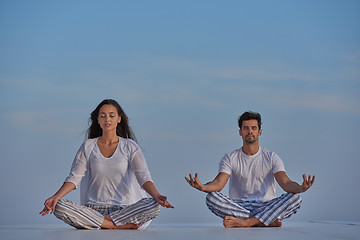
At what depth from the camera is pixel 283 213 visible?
5.17 meters

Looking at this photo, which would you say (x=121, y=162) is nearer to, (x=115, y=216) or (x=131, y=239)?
(x=115, y=216)

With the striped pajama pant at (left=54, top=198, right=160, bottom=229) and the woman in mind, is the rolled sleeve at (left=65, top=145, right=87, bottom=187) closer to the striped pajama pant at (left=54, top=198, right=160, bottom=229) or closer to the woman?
the woman

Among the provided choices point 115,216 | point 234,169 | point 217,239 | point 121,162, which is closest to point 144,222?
point 115,216

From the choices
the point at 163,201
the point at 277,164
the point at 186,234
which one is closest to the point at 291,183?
the point at 277,164

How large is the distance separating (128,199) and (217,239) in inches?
70.9

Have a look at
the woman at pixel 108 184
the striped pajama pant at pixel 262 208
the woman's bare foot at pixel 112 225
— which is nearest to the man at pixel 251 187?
the striped pajama pant at pixel 262 208

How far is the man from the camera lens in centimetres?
517

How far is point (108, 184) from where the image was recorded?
5074 mm

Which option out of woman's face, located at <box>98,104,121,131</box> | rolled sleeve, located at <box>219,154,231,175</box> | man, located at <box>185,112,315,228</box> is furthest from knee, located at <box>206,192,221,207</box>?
woman's face, located at <box>98,104,121,131</box>

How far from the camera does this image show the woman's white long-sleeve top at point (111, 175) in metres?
5.05

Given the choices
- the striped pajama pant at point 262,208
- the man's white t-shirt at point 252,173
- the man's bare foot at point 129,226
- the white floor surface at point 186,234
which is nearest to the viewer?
the white floor surface at point 186,234

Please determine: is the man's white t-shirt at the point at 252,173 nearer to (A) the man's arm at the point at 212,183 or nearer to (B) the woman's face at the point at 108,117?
(A) the man's arm at the point at 212,183

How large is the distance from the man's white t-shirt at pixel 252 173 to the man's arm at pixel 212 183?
0.07 m

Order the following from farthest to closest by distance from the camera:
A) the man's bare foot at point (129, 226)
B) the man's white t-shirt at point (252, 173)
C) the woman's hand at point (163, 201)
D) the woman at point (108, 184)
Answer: the man's white t-shirt at point (252, 173), the man's bare foot at point (129, 226), the woman at point (108, 184), the woman's hand at point (163, 201)
